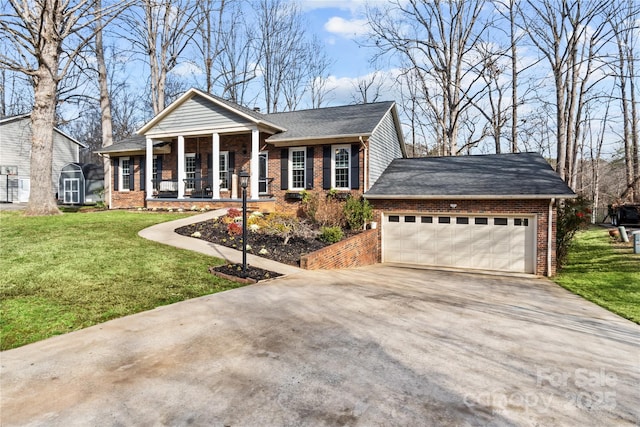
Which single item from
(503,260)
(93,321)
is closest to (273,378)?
(93,321)

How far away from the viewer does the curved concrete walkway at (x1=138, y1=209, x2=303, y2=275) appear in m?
8.77

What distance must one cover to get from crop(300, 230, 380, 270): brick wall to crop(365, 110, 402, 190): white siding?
9.47 ft

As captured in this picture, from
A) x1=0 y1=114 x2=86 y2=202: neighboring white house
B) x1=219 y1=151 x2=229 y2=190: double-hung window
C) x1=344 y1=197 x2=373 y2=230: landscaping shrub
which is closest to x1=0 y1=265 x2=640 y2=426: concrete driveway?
x1=344 y1=197 x2=373 y2=230: landscaping shrub

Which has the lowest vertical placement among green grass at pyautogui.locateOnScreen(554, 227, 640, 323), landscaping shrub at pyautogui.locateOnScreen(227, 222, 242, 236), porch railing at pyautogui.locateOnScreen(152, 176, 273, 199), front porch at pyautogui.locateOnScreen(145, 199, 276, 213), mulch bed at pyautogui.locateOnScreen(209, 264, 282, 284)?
green grass at pyautogui.locateOnScreen(554, 227, 640, 323)

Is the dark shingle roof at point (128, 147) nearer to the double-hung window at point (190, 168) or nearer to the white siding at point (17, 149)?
the double-hung window at point (190, 168)

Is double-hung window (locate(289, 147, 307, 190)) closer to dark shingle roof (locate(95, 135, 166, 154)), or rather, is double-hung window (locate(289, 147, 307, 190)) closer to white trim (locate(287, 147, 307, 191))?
white trim (locate(287, 147, 307, 191))

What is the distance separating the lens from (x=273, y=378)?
3.41 metres

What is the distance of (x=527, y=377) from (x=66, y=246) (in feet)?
32.6

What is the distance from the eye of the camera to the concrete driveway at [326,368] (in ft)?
9.45

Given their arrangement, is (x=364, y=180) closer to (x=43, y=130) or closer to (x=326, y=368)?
(x=326, y=368)

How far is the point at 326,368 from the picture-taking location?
366cm

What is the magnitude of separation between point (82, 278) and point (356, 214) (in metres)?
9.18

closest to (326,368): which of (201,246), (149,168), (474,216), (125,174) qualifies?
(201,246)

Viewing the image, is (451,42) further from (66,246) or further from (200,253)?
(66,246)
